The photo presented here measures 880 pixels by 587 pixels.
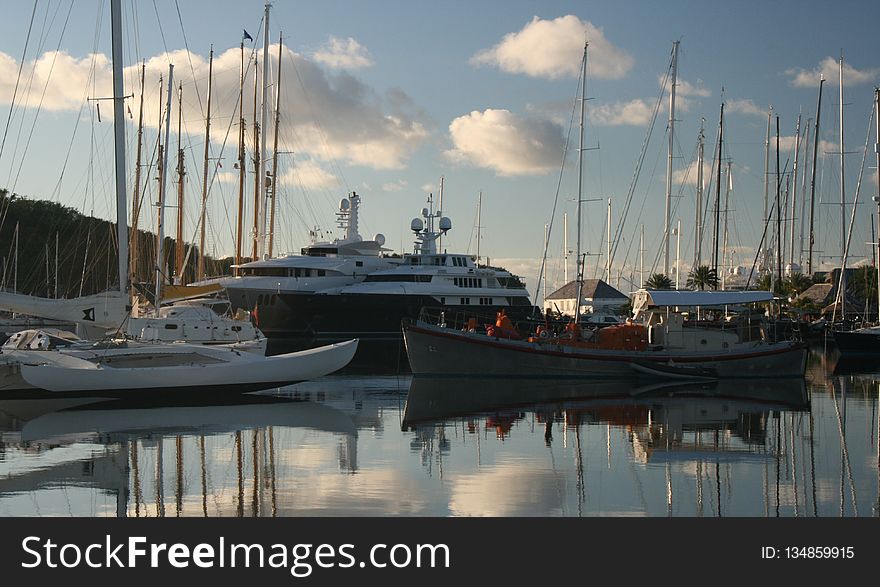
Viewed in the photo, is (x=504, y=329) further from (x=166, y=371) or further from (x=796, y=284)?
(x=796, y=284)

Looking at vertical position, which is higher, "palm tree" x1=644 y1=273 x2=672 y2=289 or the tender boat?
"palm tree" x1=644 y1=273 x2=672 y2=289

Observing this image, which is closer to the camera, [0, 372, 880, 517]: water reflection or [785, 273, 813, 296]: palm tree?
[0, 372, 880, 517]: water reflection

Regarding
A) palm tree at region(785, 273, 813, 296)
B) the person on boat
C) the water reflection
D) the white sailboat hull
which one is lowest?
the water reflection

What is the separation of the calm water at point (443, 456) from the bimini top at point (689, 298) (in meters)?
6.10

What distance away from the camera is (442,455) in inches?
663

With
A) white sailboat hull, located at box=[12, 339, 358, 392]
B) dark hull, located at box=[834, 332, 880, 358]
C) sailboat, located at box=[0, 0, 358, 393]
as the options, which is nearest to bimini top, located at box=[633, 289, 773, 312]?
sailboat, located at box=[0, 0, 358, 393]

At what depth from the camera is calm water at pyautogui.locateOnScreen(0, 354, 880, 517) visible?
1283cm

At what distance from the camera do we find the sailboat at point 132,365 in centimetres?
2302

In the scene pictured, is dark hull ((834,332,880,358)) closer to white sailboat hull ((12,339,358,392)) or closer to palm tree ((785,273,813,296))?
white sailboat hull ((12,339,358,392))

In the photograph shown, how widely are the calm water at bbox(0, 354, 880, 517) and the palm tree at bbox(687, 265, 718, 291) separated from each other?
25.6 m

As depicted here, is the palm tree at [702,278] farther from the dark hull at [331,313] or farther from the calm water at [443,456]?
the calm water at [443,456]

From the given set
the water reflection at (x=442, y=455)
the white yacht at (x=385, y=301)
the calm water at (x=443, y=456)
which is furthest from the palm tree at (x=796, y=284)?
the calm water at (x=443, y=456)

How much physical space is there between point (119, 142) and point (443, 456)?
1332 cm
